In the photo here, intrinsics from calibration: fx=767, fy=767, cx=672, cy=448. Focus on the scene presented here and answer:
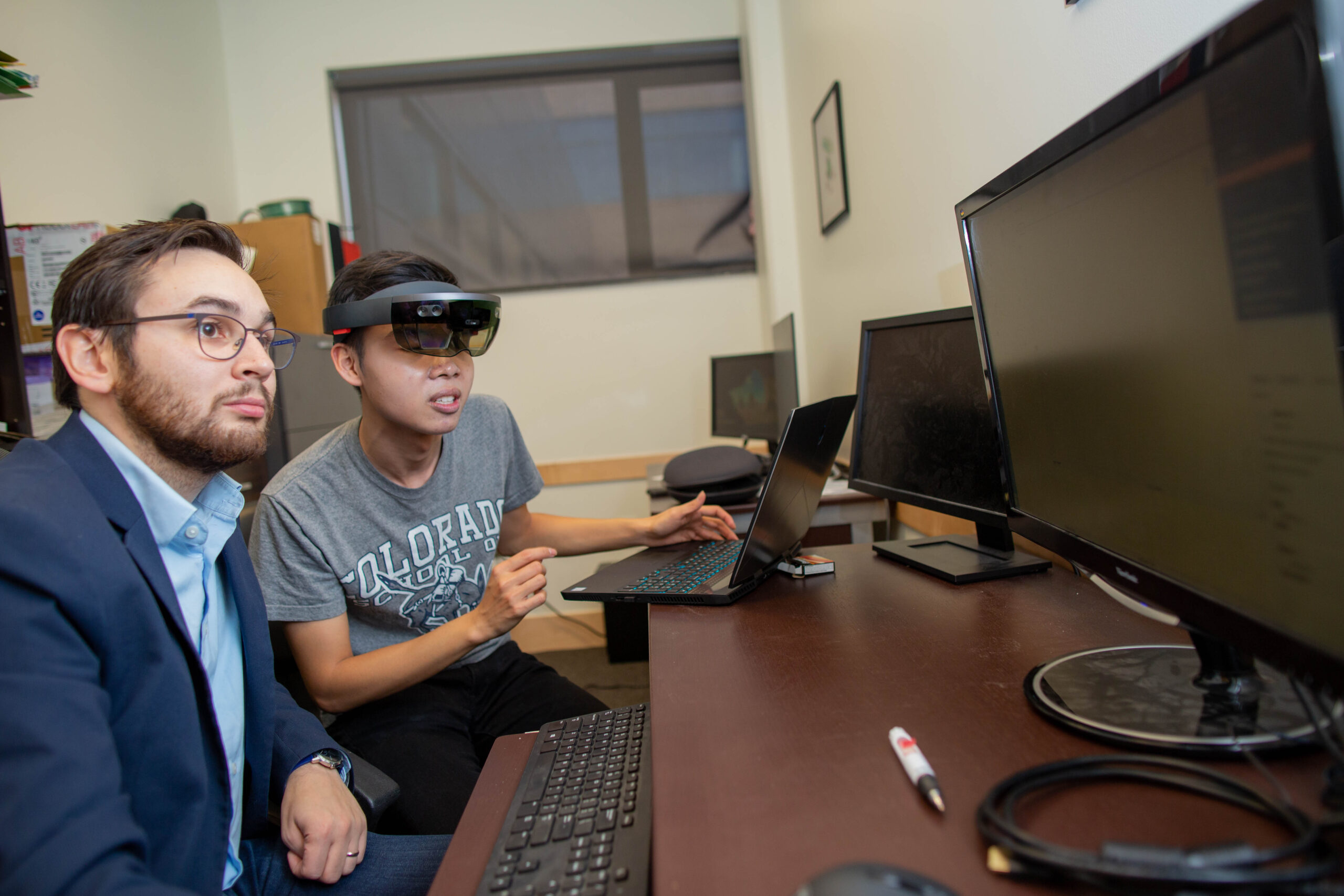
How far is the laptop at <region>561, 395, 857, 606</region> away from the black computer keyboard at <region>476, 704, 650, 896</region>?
0.26 meters

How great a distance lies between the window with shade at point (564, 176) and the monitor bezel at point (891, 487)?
2379 millimetres

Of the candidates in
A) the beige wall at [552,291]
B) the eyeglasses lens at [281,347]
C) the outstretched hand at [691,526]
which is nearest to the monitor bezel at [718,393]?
the beige wall at [552,291]

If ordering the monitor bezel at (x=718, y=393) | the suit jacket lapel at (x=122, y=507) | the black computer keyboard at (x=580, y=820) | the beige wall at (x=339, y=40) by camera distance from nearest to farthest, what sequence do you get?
the black computer keyboard at (x=580, y=820) → the suit jacket lapel at (x=122, y=507) → the monitor bezel at (x=718, y=393) → the beige wall at (x=339, y=40)

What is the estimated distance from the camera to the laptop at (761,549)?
1137 millimetres

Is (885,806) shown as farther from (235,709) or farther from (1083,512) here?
(235,709)

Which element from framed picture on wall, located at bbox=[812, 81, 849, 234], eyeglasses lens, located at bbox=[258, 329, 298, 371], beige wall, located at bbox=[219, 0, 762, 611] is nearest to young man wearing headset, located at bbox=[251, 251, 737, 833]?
eyeglasses lens, located at bbox=[258, 329, 298, 371]

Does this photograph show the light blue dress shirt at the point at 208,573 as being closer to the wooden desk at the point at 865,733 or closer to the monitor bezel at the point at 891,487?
the wooden desk at the point at 865,733

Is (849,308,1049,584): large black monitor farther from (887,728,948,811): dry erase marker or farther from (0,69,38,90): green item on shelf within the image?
(0,69,38,90): green item on shelf

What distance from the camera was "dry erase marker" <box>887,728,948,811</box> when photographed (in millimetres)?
578

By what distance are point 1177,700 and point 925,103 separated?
4.99 feet

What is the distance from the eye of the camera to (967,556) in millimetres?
1264

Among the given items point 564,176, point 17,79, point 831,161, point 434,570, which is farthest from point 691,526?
point 564,176

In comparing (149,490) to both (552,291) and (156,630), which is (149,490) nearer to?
(156,630)

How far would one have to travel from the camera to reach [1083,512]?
805mm
